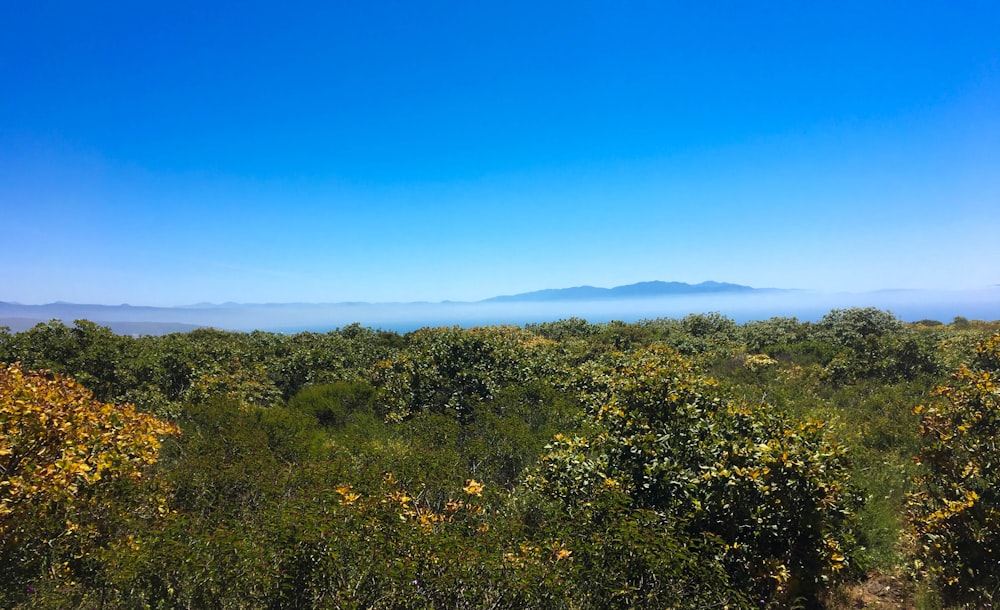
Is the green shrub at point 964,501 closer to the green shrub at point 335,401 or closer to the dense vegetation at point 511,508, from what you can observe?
the dense vegetation at point 511,508

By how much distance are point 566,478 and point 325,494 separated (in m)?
3.65

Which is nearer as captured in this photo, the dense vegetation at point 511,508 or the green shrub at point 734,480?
the dense vegetation at point 511,508

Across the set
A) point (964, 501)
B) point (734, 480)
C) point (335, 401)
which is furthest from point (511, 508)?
point (335, 401)

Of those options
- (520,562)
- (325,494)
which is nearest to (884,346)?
(520,562)

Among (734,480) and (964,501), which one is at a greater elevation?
(734,480)

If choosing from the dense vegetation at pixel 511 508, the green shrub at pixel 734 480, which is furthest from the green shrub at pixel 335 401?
the green shrub at pixel 734 480

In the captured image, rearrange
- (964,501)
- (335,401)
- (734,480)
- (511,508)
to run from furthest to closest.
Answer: (335,401)
(511,508)
(964,501)
(734,480)

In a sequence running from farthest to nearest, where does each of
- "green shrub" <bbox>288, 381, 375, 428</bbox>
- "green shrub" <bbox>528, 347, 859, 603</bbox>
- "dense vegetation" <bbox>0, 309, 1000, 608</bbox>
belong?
"green shrub" <bbox>288, 381, 375, 428</bbox> < "green shrub" <bbox>528, 347, 859, 603</bbox> < "dense vegetation" <bbox>0, 309, 1000, 608</bbox>

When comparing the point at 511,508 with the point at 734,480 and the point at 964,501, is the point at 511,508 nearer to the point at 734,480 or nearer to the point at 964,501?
the point at 734,480

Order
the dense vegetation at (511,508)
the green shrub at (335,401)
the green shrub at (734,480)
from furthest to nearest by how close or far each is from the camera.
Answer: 1. the green shrub at (335,401)
2. the green shrub at (734,480)
3. the dense vegetation at (511,508)

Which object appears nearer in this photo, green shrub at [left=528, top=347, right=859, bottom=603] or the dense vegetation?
the dense vegetation

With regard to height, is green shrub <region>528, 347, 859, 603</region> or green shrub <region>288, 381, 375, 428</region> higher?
green shrub <region>528, 347, 859, 603</region>

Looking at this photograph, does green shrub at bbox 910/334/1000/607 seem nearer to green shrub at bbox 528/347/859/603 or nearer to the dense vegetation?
the dense vegetation

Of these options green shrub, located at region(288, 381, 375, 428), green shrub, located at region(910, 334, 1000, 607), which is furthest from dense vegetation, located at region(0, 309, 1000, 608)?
green shrub, located at region(288, 381, 375, 428)
